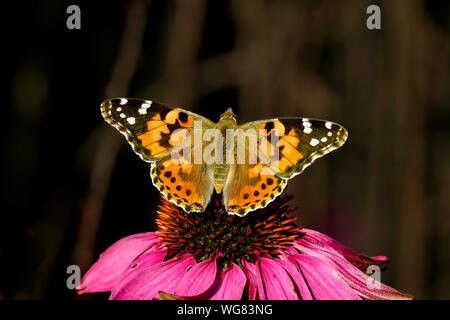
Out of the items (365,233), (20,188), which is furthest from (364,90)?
(20,188)

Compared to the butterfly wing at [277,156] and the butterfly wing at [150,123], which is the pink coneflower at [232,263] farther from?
the butterfly wing at [150,123]

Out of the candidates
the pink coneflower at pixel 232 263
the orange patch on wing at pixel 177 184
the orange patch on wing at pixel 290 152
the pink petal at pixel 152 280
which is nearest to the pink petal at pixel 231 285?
the pink coneflower at pixel 232 263

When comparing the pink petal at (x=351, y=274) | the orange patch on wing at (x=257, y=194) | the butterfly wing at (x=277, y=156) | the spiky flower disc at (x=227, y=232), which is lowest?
the pink petal at (x=351, y=274)

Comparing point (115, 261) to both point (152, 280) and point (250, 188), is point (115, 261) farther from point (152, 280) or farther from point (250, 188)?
point (250, 188)

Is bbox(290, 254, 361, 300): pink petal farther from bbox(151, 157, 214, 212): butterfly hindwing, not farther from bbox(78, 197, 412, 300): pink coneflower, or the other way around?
bbox(151, 157, 214, 212): butterfly hindwing

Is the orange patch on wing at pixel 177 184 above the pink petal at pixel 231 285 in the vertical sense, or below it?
above

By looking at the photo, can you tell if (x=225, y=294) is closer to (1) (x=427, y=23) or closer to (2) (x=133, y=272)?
(2) (x=133, y=272)

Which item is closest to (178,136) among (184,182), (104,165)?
(184,182)
